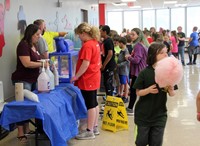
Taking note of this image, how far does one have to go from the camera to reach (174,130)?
13.3 feet

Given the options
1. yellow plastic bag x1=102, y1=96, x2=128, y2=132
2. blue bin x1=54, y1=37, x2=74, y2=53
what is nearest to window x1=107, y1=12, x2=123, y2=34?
yellow plastic bag x1=102, y1=96, x2=128, y2=132

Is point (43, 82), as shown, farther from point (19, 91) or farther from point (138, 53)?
point (138, 53)

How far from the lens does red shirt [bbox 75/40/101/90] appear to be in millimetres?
3429

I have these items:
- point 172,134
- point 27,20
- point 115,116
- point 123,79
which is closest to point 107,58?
point 123,79

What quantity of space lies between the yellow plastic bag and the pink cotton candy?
6.11 ft

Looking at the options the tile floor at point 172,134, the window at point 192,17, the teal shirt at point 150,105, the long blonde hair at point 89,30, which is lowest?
the tile floor at point 172,134

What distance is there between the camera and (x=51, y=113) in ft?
9.23

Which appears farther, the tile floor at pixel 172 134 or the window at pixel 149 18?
the window at pixel 149 18

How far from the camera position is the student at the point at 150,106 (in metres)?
2.39

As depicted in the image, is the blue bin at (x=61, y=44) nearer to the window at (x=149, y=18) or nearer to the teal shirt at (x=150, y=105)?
the teal shirt at (x=150, y=105)

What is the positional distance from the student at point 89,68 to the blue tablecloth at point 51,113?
25 cm

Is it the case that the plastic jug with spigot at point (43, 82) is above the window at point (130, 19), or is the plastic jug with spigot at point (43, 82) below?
below

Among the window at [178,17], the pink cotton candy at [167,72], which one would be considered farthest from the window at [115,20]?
the pink cotton candy at [167,72]

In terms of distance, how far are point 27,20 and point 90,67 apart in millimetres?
1801
